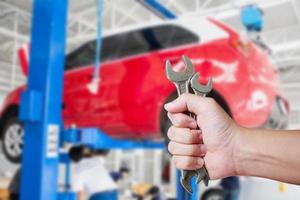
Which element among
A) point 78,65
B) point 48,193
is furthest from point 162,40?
point 48,193

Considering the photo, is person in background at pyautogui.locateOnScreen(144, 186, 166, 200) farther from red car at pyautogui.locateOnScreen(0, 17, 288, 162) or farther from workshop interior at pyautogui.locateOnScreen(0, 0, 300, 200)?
red car at pyautogui.locateOnScreen(0, 17, 288, 162)

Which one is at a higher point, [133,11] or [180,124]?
[133,11]

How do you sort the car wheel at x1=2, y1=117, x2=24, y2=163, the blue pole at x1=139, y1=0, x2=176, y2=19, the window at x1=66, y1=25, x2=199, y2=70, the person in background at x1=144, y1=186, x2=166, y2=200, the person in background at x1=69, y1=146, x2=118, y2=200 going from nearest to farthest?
the window at x1=66, y1=25, x2=199, y2=70
the car wheel at x1=2, y1=117, x2=24, y2=163
the person in background at x1=69, y1=146, x2=118, y2=200
the blue pole at x1=139, y1=0, x2=176, y2=19
the person in background at x1=144, y1=186, x2=166, y2=200

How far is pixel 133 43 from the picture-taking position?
343cm

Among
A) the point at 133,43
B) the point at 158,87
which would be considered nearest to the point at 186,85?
the point at 158,87

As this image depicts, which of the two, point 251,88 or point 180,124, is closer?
point 180,124

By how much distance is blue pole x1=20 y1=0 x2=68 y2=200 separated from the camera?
2156 mm

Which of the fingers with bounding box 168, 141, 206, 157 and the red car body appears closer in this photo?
the fingers with bounding box 168, 141, 206, 157

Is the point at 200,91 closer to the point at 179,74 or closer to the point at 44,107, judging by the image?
the point at 179,74

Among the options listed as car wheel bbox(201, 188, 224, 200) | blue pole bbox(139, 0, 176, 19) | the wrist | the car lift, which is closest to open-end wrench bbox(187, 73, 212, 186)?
the wrist

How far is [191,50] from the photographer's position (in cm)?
299

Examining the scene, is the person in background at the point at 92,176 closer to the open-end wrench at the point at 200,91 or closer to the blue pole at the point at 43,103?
the blue pole at the point at 43,103

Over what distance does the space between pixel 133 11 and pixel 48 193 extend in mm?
6549

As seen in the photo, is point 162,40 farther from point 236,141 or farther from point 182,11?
point 182,11
